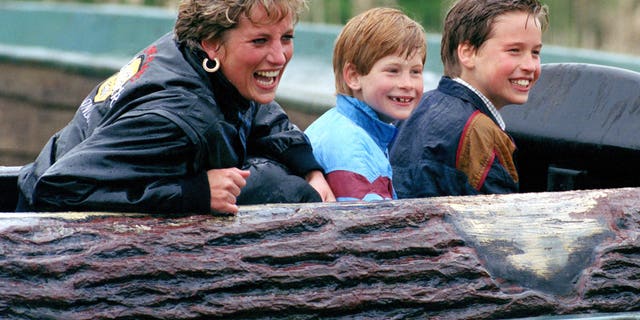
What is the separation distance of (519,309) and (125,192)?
2.49 feet

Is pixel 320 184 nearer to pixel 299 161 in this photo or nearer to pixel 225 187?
pixel 299 161

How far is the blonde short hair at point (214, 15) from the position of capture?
2.31m

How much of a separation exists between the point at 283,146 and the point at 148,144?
53 centimetres

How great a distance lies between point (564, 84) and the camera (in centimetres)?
316

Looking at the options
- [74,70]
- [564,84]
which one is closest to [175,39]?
[564,84]

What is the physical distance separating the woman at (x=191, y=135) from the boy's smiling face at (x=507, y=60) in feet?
1.73

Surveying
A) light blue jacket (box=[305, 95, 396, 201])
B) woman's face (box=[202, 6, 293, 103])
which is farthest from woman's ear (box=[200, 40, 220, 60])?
light blue jacket (box=[305, 95, 396, 201])

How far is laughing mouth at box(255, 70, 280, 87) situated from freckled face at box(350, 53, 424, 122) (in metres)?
0.41

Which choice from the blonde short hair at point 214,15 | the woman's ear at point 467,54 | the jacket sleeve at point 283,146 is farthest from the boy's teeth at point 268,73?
the woman's ear at point 467,54

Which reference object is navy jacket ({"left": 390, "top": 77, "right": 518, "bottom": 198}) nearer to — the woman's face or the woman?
the woman

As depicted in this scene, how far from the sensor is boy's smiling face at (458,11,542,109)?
287cm

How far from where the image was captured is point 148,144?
2.13m

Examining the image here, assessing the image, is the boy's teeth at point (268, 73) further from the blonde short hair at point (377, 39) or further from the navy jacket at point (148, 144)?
the blonde short hair at point (377, 39)

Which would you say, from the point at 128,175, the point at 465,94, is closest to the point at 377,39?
the point at 465,94
